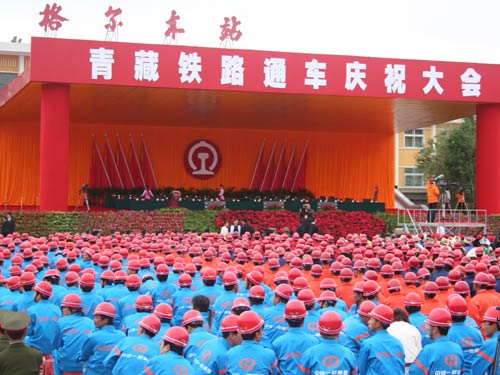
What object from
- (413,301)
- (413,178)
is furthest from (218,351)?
(413,178)

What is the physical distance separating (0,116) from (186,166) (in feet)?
28.0

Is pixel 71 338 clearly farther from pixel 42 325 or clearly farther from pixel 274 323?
pixel 274 323

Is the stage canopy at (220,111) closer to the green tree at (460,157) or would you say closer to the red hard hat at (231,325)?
the green tree at (460,157)

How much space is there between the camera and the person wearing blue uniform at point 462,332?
22.2 feet

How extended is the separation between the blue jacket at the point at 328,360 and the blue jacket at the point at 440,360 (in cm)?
65

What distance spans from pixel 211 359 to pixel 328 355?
87 cm

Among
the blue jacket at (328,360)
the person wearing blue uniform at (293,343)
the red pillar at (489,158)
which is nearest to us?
the blue jacket at (328,360)

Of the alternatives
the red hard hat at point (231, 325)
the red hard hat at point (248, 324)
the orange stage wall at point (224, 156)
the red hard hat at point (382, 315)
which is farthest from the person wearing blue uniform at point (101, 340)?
the orange stage wall at point (224, 156)

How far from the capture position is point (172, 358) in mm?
5449

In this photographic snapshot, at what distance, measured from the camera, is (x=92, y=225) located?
23312 mm

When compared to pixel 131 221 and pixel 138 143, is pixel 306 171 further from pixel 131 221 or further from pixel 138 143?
pixel 131 221

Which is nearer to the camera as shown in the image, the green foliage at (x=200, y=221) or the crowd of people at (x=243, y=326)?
the crowd of people at (x=243, y=326)

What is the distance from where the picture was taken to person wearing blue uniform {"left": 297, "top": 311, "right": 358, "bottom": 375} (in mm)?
5648

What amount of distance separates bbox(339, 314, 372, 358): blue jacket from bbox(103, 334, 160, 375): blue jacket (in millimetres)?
1826
